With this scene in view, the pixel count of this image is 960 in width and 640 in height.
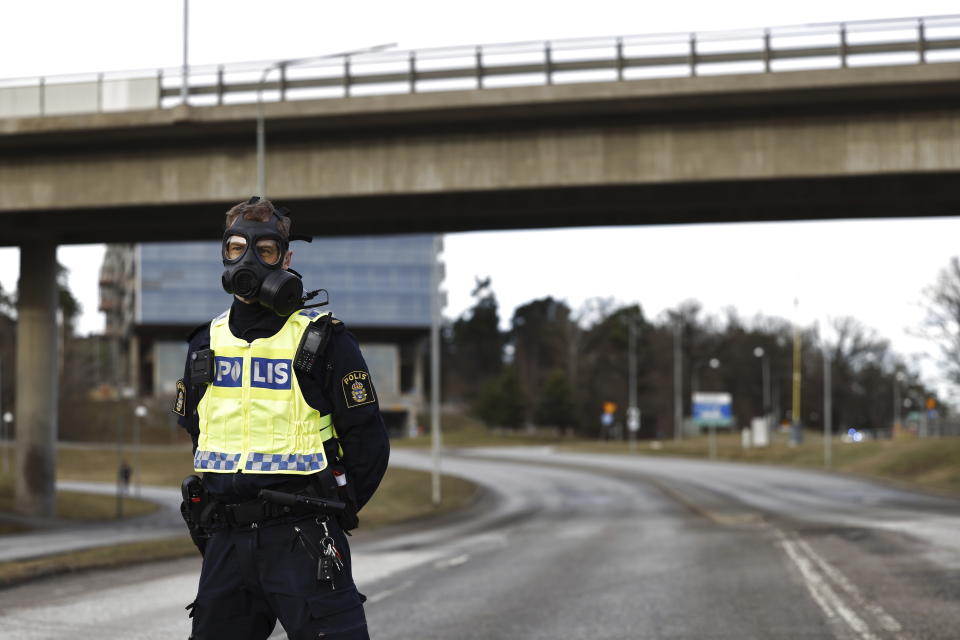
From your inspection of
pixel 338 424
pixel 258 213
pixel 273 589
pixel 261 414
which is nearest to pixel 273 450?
pixel 261 414

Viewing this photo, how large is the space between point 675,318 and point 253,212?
118482mm

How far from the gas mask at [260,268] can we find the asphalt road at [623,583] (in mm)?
5730

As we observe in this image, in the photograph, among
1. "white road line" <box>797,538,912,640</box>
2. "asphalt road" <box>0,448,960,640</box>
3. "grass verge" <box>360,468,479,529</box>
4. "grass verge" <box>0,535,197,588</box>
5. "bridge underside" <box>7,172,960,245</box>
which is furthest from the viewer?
"grass verge" <box>360,468,479,529</box>

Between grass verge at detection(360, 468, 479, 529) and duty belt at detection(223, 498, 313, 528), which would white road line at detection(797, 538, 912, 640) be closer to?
duty belt at detection(223, 498, 313, 528)

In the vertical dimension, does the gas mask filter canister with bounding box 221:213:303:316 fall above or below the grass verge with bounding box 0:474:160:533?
above

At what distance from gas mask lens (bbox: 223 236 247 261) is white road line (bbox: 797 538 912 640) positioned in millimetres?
6662

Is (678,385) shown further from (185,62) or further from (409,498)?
(185,62)

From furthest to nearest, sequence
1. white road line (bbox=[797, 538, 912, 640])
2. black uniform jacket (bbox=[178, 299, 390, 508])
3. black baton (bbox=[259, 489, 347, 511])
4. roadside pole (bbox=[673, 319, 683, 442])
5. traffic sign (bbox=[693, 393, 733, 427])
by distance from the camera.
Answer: roadside pole (bbox=[673, 319, 683, 442])
traffic sign (bbox=[693, 393, 733, 427])
white road line (bbox=[797, 538, 912, 640])
black uniform jacket (bbox=[178, 299, 390, 508])
black baton (bbox=[259, 489, 347, 511])

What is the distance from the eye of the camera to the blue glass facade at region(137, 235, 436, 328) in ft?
350

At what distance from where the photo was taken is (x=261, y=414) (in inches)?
169

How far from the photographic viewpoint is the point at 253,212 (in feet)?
14.4

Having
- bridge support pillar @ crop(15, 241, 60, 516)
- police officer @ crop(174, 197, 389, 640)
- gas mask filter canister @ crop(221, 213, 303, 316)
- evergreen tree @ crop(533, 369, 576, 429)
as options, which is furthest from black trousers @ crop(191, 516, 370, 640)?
evergreen tree @ crop(533, 369, 576, 429)

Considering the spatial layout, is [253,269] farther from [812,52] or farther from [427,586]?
[812,52]

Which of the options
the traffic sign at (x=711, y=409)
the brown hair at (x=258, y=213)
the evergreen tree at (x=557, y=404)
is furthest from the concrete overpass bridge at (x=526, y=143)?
the evergreen tree at (x=557, y=404)
